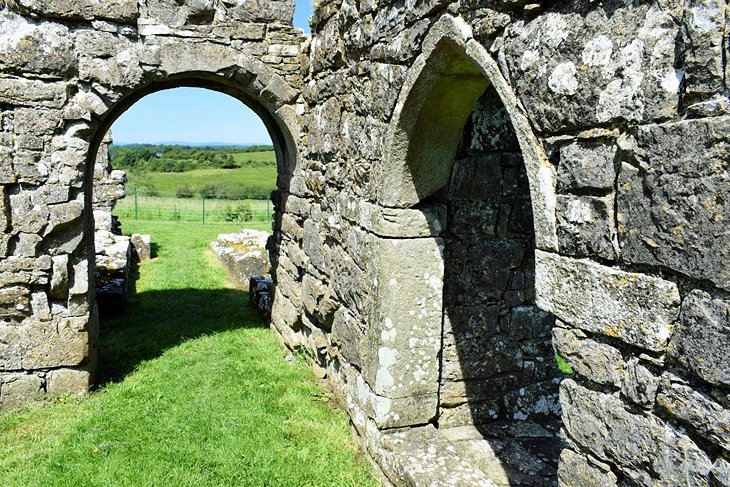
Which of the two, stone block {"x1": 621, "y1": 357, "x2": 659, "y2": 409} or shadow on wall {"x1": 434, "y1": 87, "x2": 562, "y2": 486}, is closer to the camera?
stone block {"x1": 621, "y1": 357, "x2": 659, "y2": 409}

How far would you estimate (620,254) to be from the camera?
1.93 metres

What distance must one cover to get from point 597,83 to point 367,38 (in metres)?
2.38

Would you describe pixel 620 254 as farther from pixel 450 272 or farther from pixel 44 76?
pixel 44 76

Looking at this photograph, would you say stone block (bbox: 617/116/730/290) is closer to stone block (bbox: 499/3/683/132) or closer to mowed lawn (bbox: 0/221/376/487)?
stone block (bbox: 499/3/683/132)

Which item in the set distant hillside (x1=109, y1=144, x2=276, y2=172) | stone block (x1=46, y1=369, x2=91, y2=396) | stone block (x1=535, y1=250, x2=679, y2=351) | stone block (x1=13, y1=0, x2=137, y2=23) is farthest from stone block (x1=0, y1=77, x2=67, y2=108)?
distant hillside (x1=109, y1=144, x2=276, y2=172)

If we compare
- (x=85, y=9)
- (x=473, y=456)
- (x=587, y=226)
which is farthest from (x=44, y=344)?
(x=587, y=226)

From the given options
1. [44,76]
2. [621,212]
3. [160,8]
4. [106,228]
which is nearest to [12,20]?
[44,76]

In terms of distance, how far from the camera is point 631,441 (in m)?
1.90

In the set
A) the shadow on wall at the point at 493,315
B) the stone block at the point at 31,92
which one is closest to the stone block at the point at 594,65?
the shadow on wall at the point at 493,315

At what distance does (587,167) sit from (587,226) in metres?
0.21

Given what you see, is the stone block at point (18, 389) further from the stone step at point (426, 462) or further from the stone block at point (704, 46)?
the stone block at point (704, 46)

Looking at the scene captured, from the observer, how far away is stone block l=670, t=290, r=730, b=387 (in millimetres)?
1589

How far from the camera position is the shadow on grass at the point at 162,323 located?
625cm

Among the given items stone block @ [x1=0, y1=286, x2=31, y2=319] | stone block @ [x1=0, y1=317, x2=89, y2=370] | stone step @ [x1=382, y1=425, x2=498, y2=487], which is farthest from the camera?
stone block @ [x1=0, y1=317, x2=89, y2=370]
